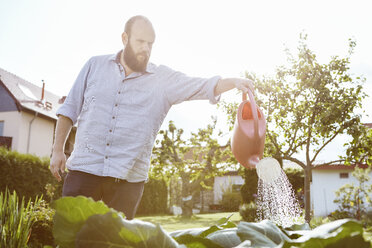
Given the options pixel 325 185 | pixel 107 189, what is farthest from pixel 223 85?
pixel 325 185

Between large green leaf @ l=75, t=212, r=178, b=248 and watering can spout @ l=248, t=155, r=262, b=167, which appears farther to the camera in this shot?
watering can spout @ l=248, t=155, r=262, b=167

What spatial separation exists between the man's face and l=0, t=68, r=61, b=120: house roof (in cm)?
1696

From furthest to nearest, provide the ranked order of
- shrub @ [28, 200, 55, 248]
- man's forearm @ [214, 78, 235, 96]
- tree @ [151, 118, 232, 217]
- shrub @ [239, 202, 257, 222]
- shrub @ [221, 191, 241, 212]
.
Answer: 1. shrub @ [221, 191, 241, 212]
2. tree @ [151, 118, 232, 217]
3. shrub @ [239, 202, 257, 222]
4. shrub @ [28, 200, 55, 248]
5. man's forearm @ [214, 78, 235, 96]

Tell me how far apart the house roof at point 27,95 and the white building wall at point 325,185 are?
49.5 feet

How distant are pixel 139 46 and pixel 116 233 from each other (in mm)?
1715

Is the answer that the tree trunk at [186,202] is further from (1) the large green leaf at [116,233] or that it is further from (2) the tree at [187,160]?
(1) the large green leaf at [116,233]

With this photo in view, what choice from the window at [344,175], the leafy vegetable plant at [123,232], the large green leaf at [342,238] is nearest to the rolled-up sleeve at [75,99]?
the leafy vegetable plant at [123,232]

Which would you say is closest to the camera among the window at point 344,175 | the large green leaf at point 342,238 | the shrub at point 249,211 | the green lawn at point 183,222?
the large green leaf at point 342,238

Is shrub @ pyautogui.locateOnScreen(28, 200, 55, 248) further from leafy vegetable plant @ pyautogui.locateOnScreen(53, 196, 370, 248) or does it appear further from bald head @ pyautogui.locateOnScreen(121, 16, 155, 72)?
leafy vegetable plant @ pyautogui.locateOnScreen(53, 196, 370, 248)

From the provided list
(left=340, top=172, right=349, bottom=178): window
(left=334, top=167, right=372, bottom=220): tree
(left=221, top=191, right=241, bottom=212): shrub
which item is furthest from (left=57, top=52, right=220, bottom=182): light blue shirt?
(left=340, top=172, right=349, bottom=178): window

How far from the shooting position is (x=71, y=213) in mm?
426

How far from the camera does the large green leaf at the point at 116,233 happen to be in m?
Result: 0.40

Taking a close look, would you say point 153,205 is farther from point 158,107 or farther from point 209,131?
point 158,107

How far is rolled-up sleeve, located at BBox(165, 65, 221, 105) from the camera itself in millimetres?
1818
